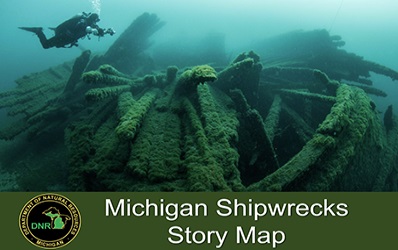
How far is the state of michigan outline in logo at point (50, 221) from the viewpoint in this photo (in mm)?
3238

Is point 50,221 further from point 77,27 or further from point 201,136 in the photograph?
point 77,27

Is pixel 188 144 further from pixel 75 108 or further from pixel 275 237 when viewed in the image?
pixel 75 108

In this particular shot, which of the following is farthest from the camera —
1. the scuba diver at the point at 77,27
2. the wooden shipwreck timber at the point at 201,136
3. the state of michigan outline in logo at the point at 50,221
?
the scuba diver at the point at 77,27

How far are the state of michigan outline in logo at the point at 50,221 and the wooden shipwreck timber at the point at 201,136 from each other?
54 centimetres

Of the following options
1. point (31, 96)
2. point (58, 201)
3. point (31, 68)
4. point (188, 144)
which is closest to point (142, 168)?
point (188, 144)

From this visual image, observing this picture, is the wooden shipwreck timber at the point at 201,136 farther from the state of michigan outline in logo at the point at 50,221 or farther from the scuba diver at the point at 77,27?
the scuba diver at the point at 77,27

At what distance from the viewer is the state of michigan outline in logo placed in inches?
127

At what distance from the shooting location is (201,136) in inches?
155

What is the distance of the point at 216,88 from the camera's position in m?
6.25

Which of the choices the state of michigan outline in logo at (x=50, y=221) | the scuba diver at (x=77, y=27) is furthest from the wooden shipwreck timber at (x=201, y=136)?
the scuba diver at (x=77, y=27)

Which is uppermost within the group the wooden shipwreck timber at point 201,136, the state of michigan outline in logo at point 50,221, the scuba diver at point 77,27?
the scuba diver at point 77,27

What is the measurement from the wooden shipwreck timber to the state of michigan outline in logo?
538 millimetres

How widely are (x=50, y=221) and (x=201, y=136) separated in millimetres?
2069

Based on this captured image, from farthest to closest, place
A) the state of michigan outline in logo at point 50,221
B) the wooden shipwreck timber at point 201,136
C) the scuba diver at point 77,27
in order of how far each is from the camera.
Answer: the scuba diver at point 77,27 → the wooden shipwreck timber at point 201,136 → the state of michigan outline in logo at point 50,221
